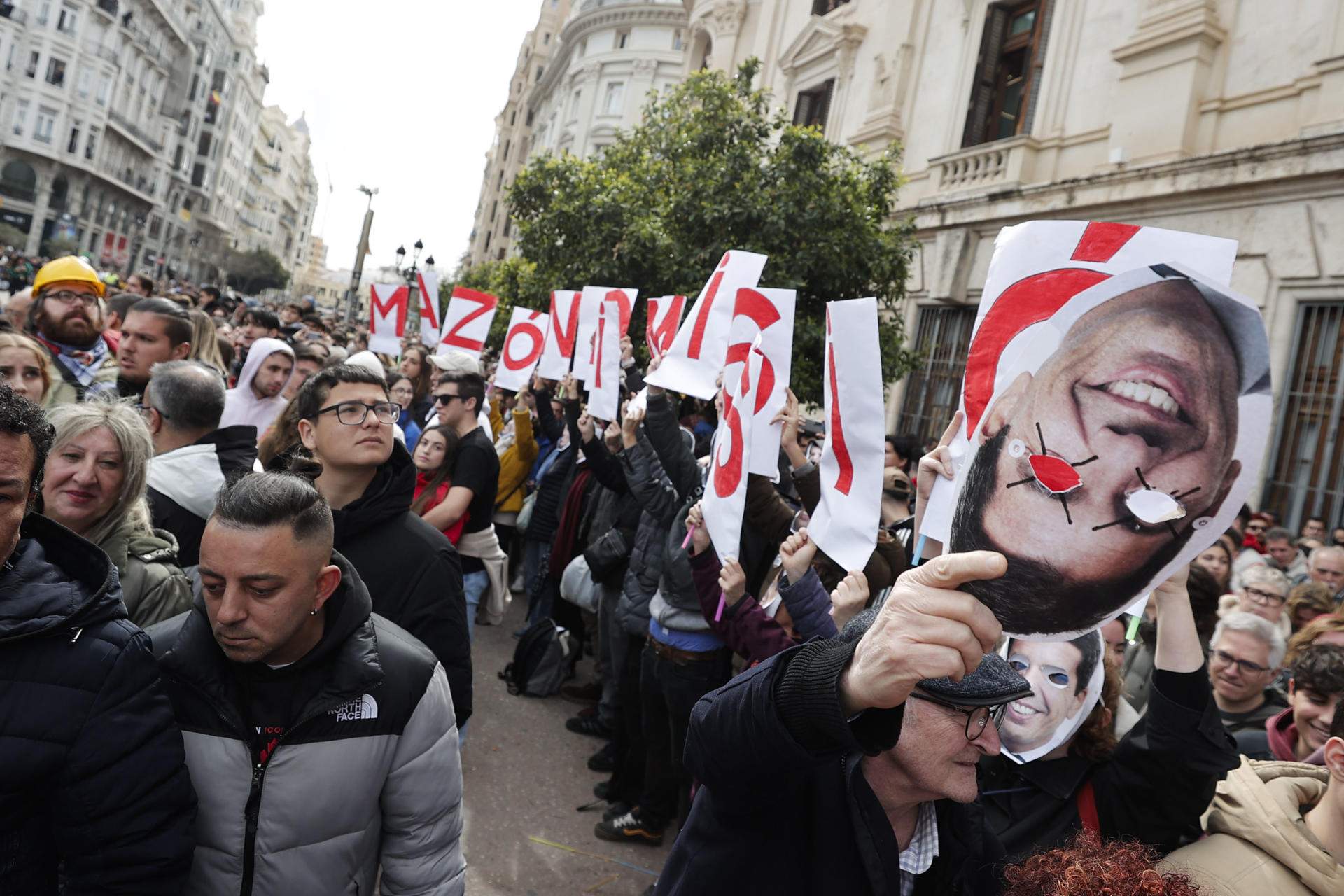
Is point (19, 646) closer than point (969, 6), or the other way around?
point (19, 646)

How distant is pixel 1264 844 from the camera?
2.07 meters

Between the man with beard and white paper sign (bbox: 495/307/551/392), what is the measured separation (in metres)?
3.07

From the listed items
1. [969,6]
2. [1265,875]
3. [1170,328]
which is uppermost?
[969,6]

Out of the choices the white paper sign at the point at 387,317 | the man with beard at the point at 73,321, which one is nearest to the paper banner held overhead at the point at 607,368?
the man with beard at the point at 73,321

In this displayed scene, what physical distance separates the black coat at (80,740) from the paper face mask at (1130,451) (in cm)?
155

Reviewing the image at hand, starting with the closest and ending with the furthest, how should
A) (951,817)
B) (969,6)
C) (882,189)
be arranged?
(951,817), (882,189), (969,6)

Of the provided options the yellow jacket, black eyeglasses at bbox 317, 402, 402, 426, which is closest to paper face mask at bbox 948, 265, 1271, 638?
black eyeglasses at bbox 317, 402, 402, 426

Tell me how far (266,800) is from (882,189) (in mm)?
11795

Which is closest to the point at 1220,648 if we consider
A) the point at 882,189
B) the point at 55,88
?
the point at 882,189

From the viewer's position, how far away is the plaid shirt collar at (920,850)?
185cm

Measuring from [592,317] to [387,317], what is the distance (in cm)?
438

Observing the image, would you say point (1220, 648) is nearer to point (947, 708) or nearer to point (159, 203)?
point (947, 708)

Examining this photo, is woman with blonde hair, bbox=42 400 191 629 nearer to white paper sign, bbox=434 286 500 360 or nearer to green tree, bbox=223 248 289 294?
white paper sign, bbox=434 286 500 360

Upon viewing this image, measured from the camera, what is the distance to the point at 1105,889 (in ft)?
4.82
